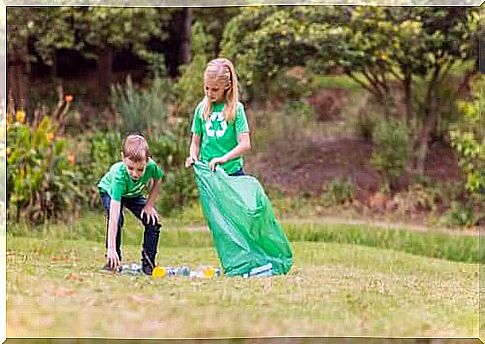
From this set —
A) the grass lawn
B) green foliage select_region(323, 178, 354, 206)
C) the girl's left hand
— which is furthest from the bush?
the girl's left hand

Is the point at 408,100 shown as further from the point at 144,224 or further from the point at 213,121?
the point at 144,224

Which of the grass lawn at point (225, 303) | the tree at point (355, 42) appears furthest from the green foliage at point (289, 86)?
the grass lawn at point (225, 303)

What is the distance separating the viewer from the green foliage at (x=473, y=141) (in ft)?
20.1

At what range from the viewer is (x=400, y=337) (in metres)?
4.11

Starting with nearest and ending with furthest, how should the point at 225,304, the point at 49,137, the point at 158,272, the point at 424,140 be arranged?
the point at 225,304 < the point at 158,272 < the point at 49,137 < the point at 424,140

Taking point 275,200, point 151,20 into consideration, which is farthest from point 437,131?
point 151,20

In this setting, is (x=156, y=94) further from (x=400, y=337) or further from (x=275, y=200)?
(x=400, y=337)

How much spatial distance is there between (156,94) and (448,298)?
8.71 feet

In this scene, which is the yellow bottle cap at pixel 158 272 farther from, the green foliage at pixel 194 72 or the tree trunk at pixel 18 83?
the tree trunk at pixel 18 83

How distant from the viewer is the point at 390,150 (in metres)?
6.66

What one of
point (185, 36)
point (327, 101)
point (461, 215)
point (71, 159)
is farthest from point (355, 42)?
point (71, 159)

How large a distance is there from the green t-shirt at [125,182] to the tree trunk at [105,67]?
7.17ft

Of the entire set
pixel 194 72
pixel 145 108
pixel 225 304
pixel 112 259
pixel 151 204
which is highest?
pixel 194 72

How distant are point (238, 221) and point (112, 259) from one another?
60cm
